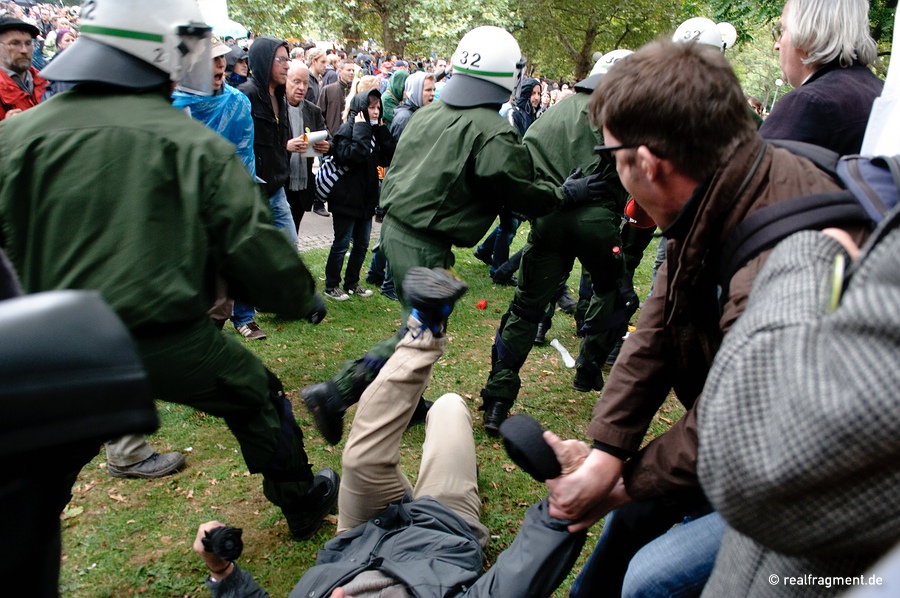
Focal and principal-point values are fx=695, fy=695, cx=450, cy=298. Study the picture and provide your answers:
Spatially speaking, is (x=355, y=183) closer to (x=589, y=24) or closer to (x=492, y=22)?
(x=492, y=22)

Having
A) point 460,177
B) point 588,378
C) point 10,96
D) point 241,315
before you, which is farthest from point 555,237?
point 10,96

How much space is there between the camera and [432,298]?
2.71 meters

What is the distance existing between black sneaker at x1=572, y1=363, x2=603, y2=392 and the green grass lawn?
7 centimetres

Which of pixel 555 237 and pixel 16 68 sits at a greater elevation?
pixel 16 68

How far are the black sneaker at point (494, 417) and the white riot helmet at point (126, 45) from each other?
276 cm

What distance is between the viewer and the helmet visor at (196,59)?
252 centimetres

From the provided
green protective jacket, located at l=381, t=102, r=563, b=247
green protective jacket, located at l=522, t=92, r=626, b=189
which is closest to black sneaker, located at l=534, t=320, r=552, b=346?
green protective jacket, located at l=522, t=92, r=626, b=189

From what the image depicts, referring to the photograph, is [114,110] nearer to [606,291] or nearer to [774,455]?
[774,455]

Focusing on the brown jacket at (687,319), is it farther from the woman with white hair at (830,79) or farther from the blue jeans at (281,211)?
the blue jeans at (281,211)

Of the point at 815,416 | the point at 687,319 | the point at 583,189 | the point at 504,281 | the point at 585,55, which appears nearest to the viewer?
the point at 815,416

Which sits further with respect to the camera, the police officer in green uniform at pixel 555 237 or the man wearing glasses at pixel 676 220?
the police officer in green uniform at pixel 555 237

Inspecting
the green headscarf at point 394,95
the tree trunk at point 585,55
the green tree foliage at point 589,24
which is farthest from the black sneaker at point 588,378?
the tree trunk at point 585,55

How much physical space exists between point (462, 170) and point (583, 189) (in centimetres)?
88

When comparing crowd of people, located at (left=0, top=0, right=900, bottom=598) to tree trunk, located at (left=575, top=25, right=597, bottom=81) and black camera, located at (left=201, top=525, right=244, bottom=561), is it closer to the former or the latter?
black camera, located at (left=201, top=525, right=244, bottom=561)
